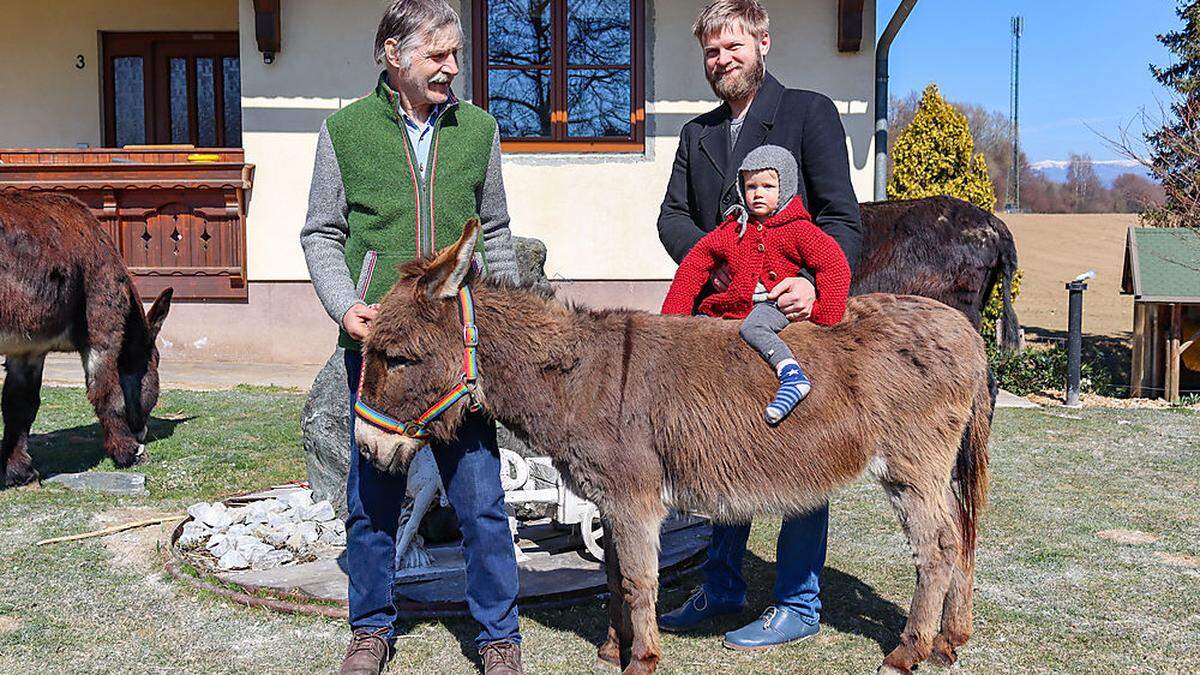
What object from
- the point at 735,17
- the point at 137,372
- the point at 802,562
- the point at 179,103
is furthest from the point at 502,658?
the point at 179,103

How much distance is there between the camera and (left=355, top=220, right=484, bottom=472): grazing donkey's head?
10.8ft

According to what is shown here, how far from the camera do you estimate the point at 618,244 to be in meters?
11.4

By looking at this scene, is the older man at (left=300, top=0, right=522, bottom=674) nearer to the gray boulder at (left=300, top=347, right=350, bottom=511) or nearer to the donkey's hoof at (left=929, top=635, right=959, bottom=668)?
the donkey's hoof at (left=929, top=635, right=959, bottom=668)

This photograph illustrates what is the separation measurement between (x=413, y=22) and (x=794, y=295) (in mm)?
1586

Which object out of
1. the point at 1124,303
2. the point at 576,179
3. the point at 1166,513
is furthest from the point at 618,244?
the point at 1124,303

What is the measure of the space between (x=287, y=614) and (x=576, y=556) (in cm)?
140

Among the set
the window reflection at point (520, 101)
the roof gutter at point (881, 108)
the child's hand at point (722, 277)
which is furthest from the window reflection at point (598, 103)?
the child's hand at point (722, 277)

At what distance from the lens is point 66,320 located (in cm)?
675

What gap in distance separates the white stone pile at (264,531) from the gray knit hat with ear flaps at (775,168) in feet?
9.18

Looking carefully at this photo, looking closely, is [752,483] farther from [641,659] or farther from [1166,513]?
[1166,513]

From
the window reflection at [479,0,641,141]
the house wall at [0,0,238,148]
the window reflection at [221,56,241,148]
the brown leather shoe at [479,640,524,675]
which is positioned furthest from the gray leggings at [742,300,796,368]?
the house wall at [0,0,238,148]

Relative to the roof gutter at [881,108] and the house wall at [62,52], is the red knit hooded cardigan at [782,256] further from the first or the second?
the house wall at [62,52]

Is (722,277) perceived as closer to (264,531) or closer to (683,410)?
(683,410)

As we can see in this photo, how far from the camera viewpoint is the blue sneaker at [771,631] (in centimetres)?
395
